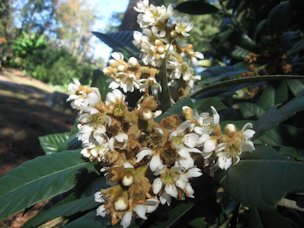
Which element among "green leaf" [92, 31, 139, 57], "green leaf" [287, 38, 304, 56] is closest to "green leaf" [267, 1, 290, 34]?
"green leaf" [287, 38, 304, 56]

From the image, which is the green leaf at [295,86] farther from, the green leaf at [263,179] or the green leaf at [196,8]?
the green leaf at [263,179]

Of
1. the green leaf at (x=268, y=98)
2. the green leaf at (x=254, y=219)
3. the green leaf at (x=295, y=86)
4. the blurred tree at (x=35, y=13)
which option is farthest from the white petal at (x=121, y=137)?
the blurred tree at (x=35, y=13)

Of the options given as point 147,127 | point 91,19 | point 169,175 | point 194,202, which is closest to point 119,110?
point 147,127

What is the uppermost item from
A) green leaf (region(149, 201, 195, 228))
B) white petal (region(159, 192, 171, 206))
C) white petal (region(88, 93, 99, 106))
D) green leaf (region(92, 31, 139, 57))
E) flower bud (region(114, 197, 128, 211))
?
green leaf (region(92, 31, 139, 57))

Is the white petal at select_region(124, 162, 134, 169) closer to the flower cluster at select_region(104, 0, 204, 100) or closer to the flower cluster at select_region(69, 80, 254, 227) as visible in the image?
the flower cluster at select_region(69, 80, 254, 227)

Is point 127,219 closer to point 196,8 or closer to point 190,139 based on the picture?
point 190,139

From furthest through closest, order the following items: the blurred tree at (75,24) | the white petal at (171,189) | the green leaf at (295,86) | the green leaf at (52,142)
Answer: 1. the blurred tree at (75,24)
2. the green leaf at (295,86)
3. the green leaf at (52,142)
4. the white petal at (171,189)

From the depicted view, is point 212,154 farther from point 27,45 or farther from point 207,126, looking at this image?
point 27,45

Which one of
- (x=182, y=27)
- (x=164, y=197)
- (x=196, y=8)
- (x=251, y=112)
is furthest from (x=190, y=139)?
(x=196, y=8)
